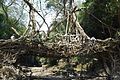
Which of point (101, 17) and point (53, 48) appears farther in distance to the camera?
point (101, 17)

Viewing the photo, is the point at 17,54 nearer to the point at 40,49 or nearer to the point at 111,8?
the point at 40,49

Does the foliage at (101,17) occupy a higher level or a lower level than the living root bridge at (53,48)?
higher

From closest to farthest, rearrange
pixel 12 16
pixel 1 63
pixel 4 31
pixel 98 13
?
1. pixel 1 63
2. pixel 98 13
3. pixel 4 31
4. pixel 12 16

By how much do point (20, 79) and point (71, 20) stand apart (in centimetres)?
388

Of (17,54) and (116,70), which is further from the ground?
(17,54)

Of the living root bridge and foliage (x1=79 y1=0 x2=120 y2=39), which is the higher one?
foliage (x1=79 y1=0 x2=120 y2=39)

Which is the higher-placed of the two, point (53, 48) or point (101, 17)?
point (101, 17)

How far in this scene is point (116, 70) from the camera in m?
12.0

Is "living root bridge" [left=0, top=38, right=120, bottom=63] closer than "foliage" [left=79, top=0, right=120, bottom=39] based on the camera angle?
Yes

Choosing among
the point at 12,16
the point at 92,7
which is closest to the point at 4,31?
the point at 12,16

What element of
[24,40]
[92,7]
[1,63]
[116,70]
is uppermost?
[92,7]

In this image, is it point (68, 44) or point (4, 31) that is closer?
point (68, 44)

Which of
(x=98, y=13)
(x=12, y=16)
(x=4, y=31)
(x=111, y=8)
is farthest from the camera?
(x=12, y=16)

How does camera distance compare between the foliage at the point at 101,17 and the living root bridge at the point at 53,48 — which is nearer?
the living root bridge at the point at 53,48
